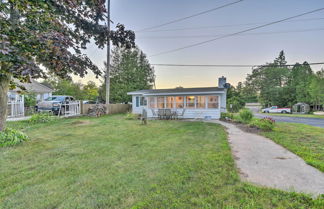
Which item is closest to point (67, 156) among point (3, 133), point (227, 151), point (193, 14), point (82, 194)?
point (82, 194)

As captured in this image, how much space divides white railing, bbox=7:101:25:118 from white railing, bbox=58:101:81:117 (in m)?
3.01

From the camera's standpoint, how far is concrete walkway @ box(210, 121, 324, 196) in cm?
243

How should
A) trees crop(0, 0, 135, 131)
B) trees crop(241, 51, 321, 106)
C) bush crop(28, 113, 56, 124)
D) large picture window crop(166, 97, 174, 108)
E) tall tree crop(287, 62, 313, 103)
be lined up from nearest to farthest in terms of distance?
trees crop(0, 0, 135, 131), bush crop(28, 113, 56, 124), large picture window crop(166, 97, 174, 108), trees crop(241, 51, 321, 106), tall tree crop(287, 62, 313, 103)

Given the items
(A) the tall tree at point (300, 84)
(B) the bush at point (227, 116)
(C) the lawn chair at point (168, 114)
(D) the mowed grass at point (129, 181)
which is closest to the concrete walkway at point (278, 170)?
(D) the mowed grass at point (129, 181)

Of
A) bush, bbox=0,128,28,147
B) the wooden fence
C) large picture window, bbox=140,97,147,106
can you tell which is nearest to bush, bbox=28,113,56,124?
the wooden fence

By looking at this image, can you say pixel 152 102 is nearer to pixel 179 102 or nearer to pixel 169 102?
pixel 169 102

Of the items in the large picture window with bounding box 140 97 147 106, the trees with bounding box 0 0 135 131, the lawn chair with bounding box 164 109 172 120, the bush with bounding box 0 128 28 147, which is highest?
the trees with bounding box 0 0 135 131

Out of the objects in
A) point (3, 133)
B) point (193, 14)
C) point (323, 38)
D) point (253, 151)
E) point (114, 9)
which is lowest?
point (253, 151)

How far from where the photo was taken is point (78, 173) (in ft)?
9.46

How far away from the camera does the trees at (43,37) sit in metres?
3.02

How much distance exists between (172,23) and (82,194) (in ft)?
46.0

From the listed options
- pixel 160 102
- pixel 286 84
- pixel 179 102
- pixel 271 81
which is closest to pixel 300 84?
pixel 286 84

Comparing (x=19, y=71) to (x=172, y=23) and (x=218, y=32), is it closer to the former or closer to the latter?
(x=172, y=23)

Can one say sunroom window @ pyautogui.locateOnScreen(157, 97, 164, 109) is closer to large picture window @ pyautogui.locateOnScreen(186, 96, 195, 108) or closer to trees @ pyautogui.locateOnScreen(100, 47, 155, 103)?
large picture window @ pyautogui.locateOnScreen(186, 96, 195, 108)
